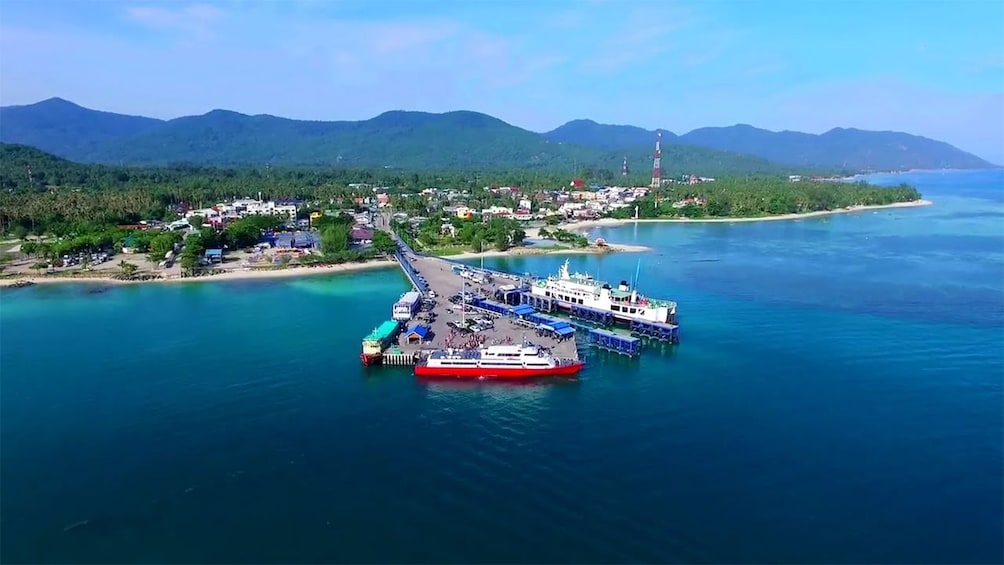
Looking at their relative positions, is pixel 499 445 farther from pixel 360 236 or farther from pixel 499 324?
pixel 360 236

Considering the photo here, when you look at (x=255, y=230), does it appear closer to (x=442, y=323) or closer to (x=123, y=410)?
(x=442, y=323)

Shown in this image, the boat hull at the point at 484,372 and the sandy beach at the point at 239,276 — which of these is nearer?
the boat hull at the point at 484,372

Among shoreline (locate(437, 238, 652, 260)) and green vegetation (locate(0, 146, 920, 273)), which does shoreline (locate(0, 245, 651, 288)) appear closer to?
shoreline (locate(437, 238, 652, 260))

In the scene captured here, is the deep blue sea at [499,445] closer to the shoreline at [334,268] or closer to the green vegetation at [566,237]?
the shoreline at [334,268]

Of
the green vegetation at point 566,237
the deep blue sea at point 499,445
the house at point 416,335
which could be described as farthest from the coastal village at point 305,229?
the house at point 416,335

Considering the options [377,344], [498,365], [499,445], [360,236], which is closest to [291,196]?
[360,236]

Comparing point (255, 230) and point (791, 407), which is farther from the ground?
point (255, 230)

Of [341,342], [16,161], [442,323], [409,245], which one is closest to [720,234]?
[409,245]
